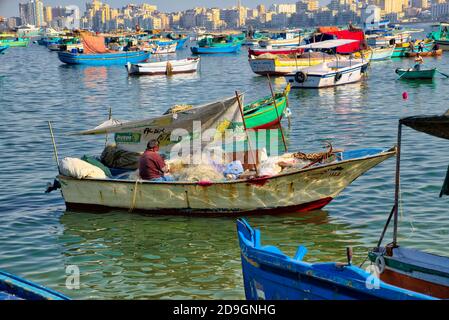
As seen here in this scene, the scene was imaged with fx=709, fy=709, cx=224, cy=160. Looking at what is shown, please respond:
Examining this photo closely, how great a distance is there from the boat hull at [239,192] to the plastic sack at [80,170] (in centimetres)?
14

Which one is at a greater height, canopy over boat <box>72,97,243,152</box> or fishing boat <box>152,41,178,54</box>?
canopy over boat <box>72,97,243,152</box>

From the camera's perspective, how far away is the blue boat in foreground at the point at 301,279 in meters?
7.31

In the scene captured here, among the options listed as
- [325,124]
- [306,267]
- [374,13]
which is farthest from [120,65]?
[374,13]

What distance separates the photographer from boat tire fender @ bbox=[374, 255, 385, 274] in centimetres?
984

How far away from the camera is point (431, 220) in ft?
47.5

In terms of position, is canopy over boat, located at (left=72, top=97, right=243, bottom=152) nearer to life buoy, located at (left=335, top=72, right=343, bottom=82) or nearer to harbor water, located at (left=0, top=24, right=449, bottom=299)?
harbor water, located at (left=0, top=24, right=449, bottom=299)

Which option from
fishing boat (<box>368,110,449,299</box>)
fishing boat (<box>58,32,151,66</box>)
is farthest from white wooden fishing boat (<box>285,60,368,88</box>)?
fishing boat (<box>58,32,151,66</box>)

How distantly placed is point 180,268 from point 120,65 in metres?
57.8

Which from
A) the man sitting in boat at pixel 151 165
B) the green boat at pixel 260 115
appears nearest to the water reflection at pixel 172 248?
the man sitting in boat at pixel 151 165

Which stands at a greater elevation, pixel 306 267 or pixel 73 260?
pixel 306 267

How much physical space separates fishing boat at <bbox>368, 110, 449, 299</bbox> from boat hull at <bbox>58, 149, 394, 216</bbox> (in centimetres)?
418

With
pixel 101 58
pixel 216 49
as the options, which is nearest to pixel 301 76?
pixel 101 58
